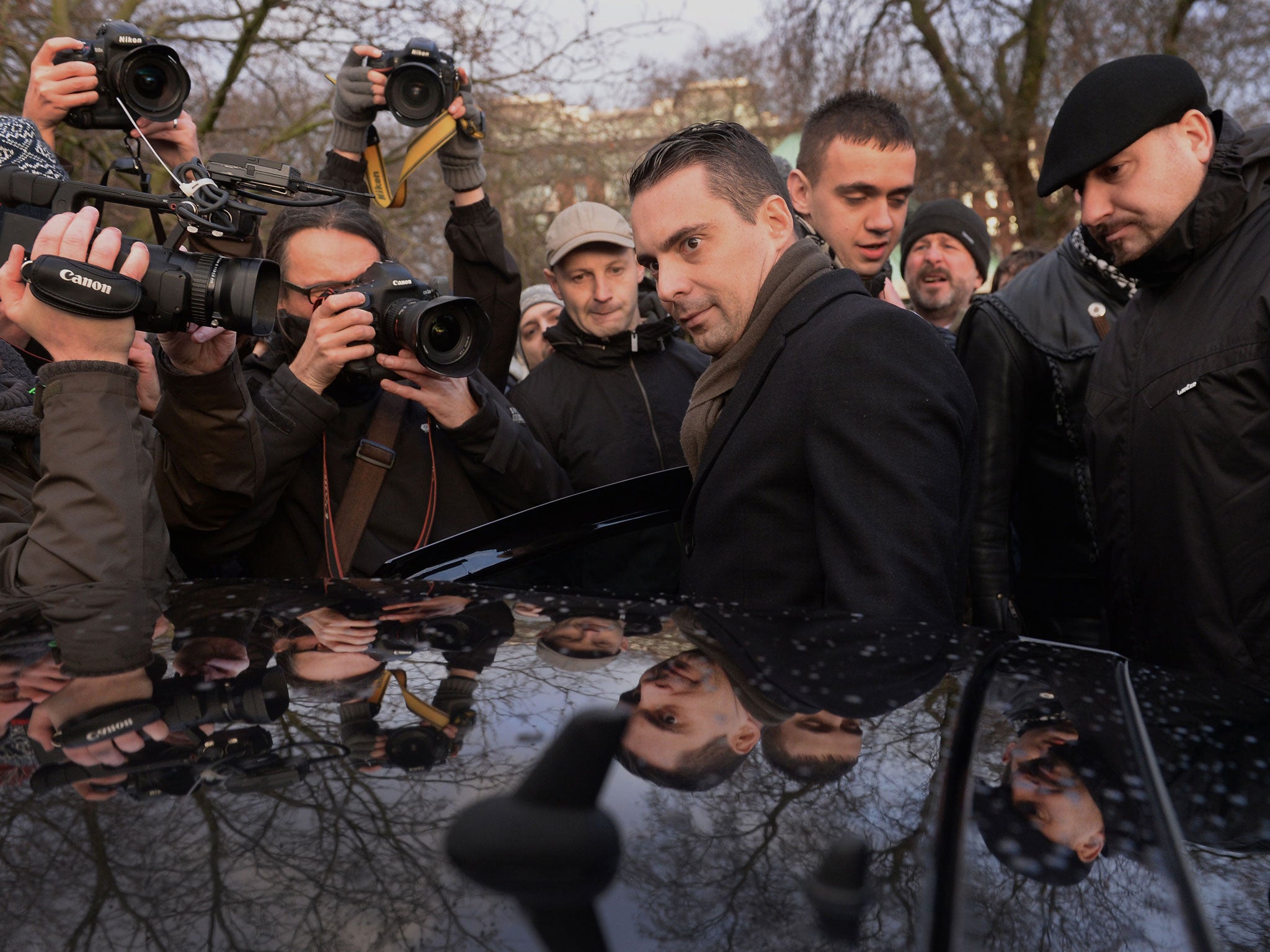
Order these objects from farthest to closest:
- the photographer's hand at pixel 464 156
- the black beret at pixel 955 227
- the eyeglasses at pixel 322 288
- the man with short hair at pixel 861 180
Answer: the black beret at pixel 955 227 < the photographer's hand at pixel 464 156 < the man with short hair at pixel 861 180 < the eyeglasses at pixel 322 288

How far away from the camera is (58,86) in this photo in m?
2.57

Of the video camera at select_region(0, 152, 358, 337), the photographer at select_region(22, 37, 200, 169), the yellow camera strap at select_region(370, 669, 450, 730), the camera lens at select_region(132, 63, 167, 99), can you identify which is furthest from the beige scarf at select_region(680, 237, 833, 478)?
the camera lens at select_region(132, 63, 167, 99)

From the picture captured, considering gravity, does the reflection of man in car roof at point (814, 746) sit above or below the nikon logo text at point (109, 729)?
above

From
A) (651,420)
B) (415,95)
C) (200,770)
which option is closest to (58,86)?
(415,95)

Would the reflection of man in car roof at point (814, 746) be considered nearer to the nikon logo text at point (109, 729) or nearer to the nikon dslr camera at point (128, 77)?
the nikon logo text at point (109, 729)

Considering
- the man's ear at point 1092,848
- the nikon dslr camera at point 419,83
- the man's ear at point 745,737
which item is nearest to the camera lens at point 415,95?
the nikon dslr camera at point 419,83

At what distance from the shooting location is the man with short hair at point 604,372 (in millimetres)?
3322

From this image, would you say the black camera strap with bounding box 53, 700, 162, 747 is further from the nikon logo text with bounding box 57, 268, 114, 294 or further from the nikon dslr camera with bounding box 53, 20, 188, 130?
the nikon dslr camera with bounding box 53, 20, 188, 130

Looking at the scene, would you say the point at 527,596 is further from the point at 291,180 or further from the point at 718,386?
the point at 291,180

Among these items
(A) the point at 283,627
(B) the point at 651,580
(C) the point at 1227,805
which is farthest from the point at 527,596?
(B) the point at 651,580

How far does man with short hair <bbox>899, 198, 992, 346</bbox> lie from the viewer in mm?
4727

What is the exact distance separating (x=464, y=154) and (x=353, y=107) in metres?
0.34

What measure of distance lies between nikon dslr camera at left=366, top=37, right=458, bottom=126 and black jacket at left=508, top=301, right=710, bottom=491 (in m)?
0.77

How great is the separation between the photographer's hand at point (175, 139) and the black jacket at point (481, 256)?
0.37 metres
